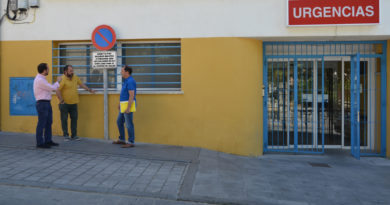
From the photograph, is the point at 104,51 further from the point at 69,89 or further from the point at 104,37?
the point at 69,89

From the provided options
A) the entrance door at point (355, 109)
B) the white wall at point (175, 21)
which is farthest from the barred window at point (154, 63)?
the entrance door at point (355, 109)

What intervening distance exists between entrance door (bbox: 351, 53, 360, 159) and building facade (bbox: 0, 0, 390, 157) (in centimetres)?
3

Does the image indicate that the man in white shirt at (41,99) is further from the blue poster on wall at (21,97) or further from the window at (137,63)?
the blue poster on wall at (21,97)

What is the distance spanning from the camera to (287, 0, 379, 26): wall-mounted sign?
7141 millimetres

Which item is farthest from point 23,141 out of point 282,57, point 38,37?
point 282,57

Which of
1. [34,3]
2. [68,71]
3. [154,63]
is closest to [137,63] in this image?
[154,63]

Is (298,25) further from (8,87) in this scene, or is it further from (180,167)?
(8,87)

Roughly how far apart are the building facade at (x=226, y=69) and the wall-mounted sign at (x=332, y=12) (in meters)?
0.02

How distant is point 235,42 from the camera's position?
7.45 metres

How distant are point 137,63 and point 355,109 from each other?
5204 mm

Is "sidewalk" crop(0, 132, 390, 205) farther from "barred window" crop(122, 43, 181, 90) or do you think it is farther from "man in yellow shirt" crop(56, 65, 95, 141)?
"barred window" crop(122, 43, 181, 90)

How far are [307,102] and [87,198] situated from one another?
5.78 m

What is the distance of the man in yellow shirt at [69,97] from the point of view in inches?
284

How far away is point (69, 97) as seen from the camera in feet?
23.9
